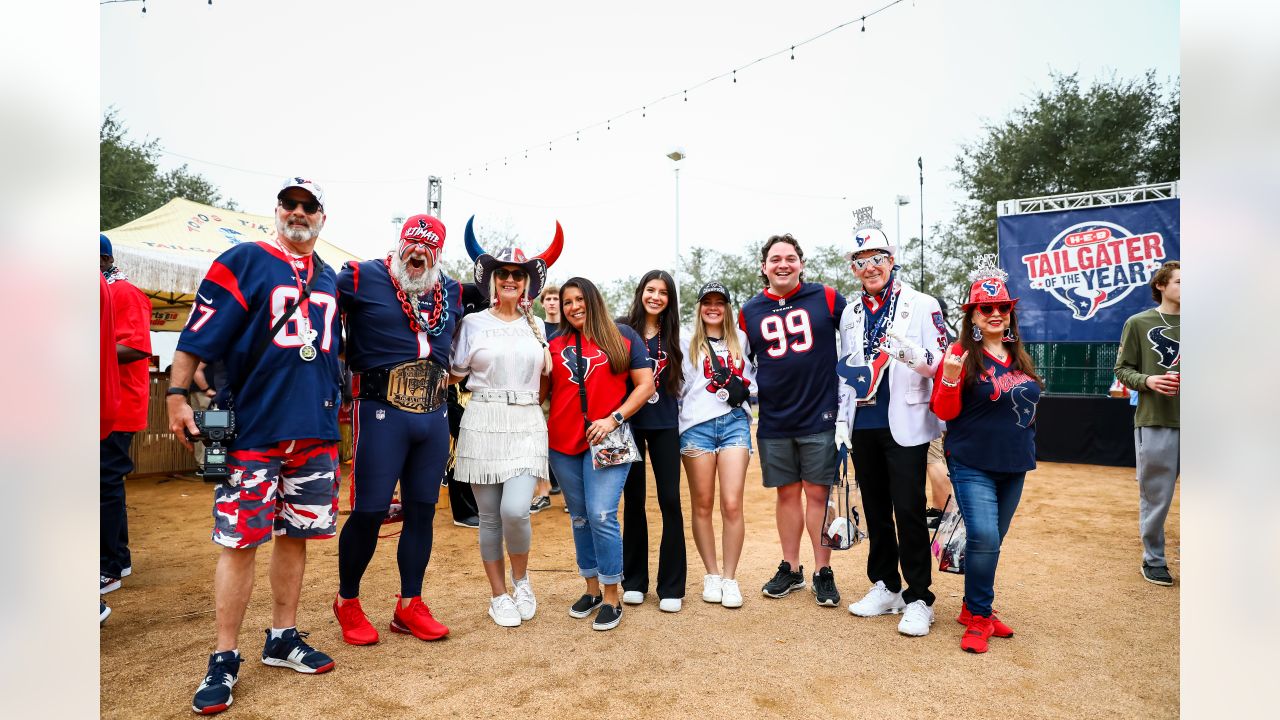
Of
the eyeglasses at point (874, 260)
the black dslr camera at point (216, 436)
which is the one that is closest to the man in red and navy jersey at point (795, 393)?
the eyeglasses at point (874, 260)

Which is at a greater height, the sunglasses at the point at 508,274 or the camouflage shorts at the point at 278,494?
the sunglasses at the point at 508,274

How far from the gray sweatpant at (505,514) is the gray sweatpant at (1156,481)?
3.69 meters

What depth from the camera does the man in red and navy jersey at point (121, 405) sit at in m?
4.07

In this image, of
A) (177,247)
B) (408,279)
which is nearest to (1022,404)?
(408,279)

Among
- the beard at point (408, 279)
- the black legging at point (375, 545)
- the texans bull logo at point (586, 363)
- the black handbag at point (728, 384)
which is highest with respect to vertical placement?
the beard at point (408, 279)

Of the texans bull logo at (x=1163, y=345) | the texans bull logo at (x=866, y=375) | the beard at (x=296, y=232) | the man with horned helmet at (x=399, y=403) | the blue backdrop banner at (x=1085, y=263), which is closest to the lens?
the beard at (x=296, y=232)

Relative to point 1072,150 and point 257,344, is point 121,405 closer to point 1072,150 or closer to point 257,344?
point 257,344

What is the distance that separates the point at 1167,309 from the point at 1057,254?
687cm

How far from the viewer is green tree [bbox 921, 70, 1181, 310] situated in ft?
63.0

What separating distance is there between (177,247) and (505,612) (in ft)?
23.9

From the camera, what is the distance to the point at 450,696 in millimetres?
2799

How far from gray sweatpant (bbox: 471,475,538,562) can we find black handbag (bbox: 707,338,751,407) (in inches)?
46.0

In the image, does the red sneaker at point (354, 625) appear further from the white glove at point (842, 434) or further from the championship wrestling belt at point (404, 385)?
the white glove at point (842, 434)

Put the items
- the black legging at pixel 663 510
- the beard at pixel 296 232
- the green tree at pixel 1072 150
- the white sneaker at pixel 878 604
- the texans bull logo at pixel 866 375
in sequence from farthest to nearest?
the green tree at pixel 1072 150 → the black legging at pixel 663 510 → the white sneaker at pixel 878 604 → the texans bull logo at pixel 866 375 → the beard at pixel 296 232
